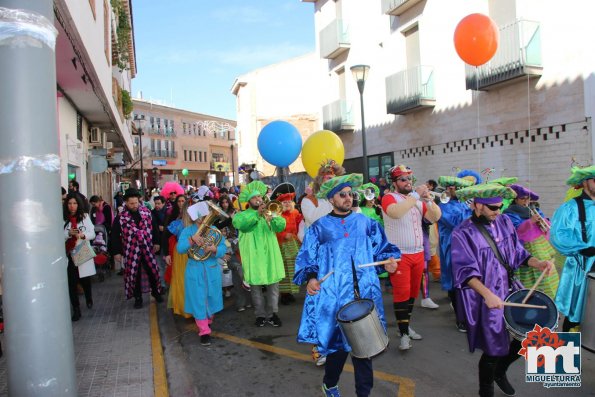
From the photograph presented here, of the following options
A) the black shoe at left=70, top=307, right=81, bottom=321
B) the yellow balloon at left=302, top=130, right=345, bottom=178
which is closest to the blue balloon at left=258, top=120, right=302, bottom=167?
the yellow balloon at left=302, top=130, right=345, bottom=178

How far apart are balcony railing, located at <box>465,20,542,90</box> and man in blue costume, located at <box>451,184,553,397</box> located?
7575 millimetres

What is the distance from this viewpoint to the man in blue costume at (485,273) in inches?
126

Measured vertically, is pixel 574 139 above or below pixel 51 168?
above

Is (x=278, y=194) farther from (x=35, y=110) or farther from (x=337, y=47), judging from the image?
(x=337, y=47)

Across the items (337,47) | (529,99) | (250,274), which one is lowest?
(250,274)

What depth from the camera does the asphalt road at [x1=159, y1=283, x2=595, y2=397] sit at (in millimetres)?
3904

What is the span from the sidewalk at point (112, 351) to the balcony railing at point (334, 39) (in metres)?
13.2

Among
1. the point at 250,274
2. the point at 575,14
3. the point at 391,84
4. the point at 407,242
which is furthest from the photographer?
the point at 391,84

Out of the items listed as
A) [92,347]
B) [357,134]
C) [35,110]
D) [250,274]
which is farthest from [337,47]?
[35,110]

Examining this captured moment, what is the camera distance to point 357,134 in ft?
58.4

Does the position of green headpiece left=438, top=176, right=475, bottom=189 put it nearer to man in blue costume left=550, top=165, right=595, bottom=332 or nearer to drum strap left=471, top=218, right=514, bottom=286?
man in blue costume left=550, top=165, right=595, bottom=332

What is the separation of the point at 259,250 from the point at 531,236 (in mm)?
3095

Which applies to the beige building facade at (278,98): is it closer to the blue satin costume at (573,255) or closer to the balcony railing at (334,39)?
the balcony railing at (334,39)

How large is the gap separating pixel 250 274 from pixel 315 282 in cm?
243
